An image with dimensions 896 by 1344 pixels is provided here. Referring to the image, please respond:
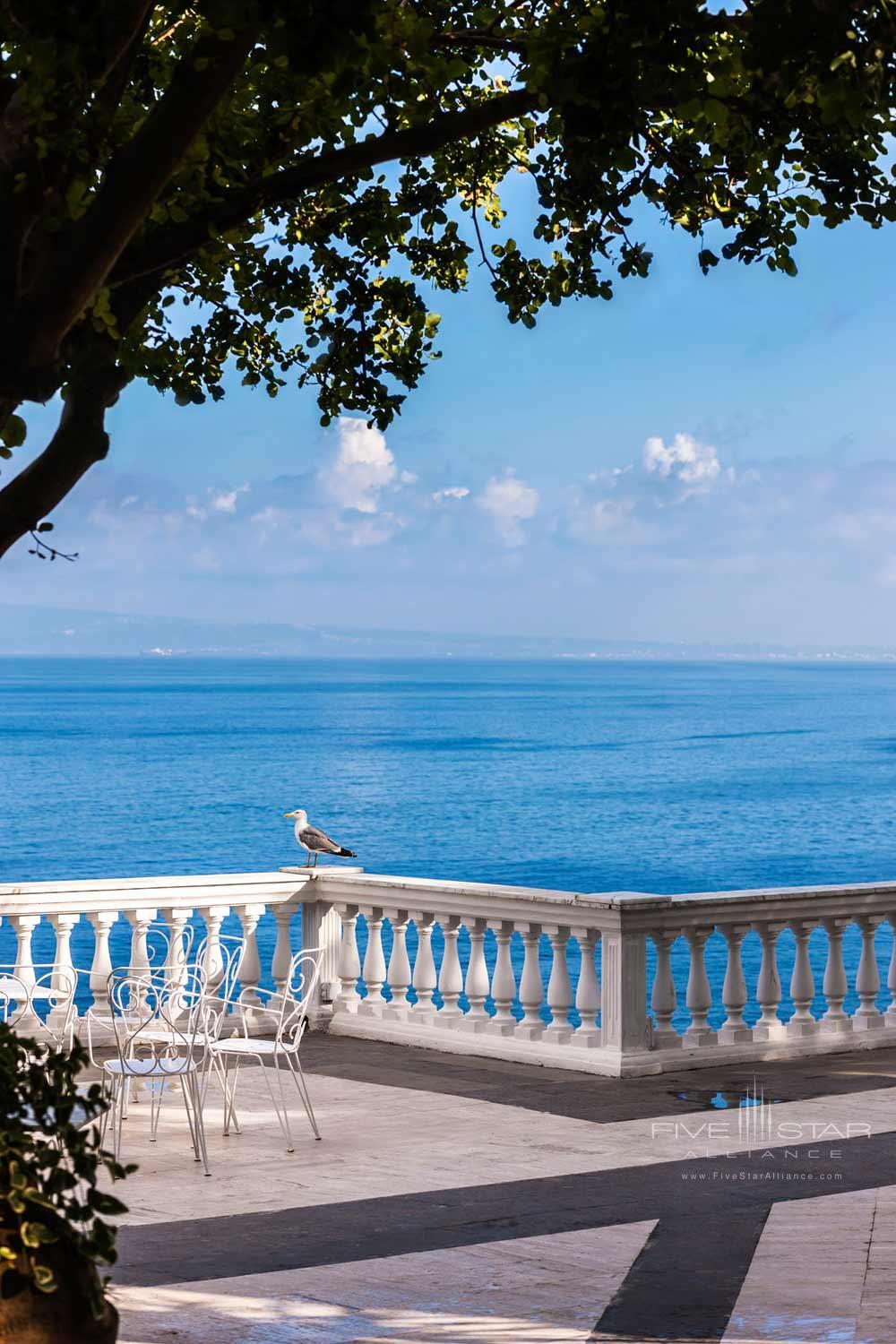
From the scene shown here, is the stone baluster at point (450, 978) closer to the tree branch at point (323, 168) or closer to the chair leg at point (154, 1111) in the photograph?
the chair leg at point (154, 1111)

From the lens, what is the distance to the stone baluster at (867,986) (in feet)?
37.6

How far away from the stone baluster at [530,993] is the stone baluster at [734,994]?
42.5 inches

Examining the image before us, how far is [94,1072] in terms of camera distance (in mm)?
10562

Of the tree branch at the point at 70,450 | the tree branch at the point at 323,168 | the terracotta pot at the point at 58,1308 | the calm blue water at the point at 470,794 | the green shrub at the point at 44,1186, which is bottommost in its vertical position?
the calm blue water at the point at 470,794

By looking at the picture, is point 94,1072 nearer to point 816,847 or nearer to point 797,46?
point 797,46

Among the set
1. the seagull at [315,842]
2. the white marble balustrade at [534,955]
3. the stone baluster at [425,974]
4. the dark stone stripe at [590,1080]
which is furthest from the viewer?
the seagull at [315,842]

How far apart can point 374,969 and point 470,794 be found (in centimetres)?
8199

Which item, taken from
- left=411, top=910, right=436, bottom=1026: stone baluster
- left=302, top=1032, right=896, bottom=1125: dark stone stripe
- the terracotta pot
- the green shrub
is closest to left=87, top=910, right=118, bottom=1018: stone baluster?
left=302, top=1032, right=896, bottom=1125: dark stone stripe


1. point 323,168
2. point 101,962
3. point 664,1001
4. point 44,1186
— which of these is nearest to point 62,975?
point 101,962

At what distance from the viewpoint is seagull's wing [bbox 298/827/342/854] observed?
493 inches

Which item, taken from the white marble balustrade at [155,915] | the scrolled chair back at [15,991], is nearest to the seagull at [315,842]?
the white marble balustrade at [155,915]

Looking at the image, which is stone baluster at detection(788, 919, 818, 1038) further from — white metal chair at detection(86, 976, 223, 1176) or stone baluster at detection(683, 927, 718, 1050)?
white metal chair at detection(86, 976, 223, 1176)

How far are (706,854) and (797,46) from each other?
228ft

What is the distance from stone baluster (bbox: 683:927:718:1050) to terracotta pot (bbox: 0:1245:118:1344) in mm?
7353
